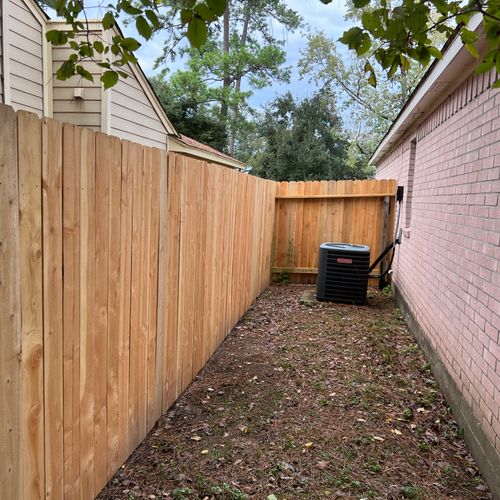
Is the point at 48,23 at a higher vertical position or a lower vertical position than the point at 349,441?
higher

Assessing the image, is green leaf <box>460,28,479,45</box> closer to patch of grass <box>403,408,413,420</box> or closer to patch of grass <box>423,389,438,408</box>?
patch of grass <box>403,408,413,420</box>

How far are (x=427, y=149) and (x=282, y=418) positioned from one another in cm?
399

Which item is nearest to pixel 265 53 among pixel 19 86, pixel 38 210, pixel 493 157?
pixel 19 86

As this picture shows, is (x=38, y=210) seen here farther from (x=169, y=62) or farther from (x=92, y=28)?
(x=169, y=62)

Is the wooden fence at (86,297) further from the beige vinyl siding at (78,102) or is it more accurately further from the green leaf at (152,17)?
the beige vinyl siding at (78,102)

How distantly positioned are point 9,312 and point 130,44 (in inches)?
67.9

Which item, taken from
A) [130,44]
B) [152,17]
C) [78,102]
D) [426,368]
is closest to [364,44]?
[152,17]

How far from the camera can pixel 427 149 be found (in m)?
5.46

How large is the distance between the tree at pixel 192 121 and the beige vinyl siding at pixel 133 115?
10.3 metres

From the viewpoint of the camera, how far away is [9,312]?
150cm

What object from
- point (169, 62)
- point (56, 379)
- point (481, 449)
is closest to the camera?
point (56, 379)

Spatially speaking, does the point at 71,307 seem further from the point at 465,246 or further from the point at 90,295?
the point at 465,246

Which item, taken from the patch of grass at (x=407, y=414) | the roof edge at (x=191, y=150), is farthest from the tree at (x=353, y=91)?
the patch of grass at (x=407, y=414)

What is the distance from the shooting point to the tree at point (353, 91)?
78.9ft
